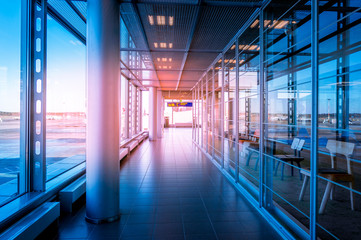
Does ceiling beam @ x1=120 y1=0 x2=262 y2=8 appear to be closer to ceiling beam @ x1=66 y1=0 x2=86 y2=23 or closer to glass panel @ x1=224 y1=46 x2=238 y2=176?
ceiling beam @ x1=66 y1=0 x2=86 y2=23

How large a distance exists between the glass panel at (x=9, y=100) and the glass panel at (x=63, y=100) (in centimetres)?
61

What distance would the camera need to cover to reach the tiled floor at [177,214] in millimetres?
2840

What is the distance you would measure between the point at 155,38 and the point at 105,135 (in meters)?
3.01

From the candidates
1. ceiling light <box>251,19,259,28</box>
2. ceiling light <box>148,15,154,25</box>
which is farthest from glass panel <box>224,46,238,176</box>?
ceiling light <box>148,15,154,25</box>

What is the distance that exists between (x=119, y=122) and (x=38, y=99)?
1225 mm

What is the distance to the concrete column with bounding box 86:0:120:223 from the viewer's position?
3.12 meters

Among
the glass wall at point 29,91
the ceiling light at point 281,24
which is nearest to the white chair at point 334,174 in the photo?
the ceiling light at point 281,24

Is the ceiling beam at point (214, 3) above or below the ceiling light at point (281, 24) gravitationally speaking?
above

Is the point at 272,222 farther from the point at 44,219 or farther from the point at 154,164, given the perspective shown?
the point at 154,164

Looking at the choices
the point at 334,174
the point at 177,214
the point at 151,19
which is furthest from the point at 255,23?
the point at 177,214

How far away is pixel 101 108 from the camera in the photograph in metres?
3.14

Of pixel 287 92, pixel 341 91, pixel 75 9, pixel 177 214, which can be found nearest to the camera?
pixel 177 214

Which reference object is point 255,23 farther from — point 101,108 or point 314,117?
point 101,108

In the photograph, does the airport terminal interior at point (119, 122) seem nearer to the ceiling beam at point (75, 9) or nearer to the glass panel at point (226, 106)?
the ceiling beam at point (75, 9)
